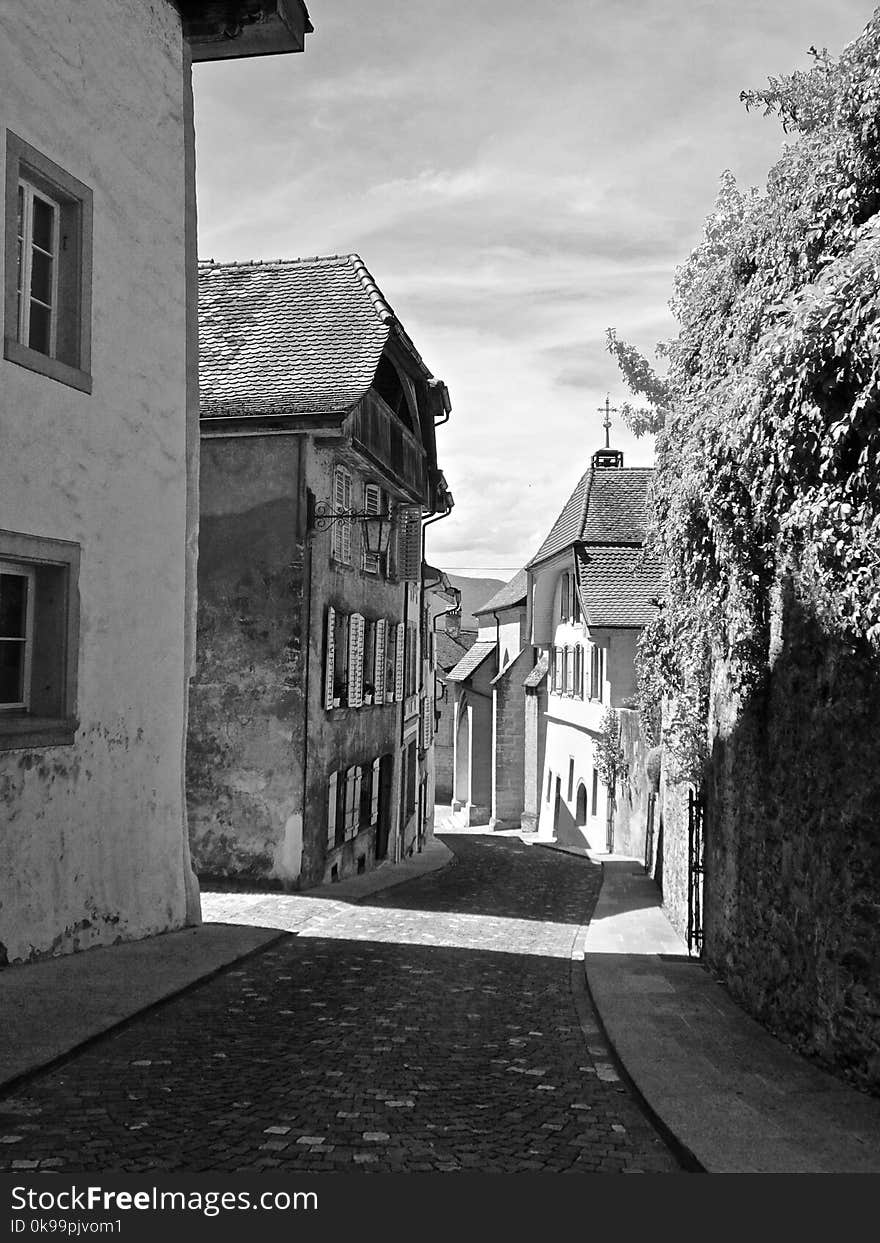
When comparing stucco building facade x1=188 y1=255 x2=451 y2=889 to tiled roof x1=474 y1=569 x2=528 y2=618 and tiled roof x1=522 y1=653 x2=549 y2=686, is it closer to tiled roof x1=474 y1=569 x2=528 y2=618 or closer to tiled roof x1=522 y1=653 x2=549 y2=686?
tiled roof x1=522 y1=653 x2=549 y2=686

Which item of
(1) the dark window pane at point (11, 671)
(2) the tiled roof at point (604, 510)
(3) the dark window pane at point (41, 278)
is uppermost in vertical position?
(2) the tiled roof at point (604, 510)

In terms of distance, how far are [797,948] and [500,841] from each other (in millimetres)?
27458

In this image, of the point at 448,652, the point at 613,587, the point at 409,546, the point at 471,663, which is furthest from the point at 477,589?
the point at 409,546

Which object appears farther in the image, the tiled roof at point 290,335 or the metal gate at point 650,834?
the metal gate at point 650,834

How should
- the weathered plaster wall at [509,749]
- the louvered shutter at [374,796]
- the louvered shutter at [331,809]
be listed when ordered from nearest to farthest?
the louvered shutter at [331,809] < the louvered shutter at [374,796] < the weathered plaster wall at [509,749]

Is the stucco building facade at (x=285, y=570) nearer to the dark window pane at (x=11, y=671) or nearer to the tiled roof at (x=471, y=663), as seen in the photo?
the dark window pane at (x=11, y=671)

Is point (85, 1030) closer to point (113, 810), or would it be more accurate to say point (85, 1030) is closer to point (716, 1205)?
point (113, 810)

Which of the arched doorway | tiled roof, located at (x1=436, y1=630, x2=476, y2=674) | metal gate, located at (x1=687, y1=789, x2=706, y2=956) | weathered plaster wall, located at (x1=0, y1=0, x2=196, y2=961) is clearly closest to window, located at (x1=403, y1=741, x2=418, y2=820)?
the arched doorway

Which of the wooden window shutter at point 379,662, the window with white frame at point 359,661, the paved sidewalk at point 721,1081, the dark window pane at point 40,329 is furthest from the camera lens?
the wooden window shutter at point 379,662

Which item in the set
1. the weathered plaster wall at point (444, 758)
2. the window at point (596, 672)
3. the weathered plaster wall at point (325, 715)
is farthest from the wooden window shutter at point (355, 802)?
the weathered plaster wall at point (444, 758)

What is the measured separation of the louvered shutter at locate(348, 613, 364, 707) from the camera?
56.0 ft

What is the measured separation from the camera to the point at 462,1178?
4.67 metres

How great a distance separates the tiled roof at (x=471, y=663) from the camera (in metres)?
46.9

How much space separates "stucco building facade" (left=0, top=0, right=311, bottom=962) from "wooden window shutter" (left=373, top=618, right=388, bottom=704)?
26.5ft
